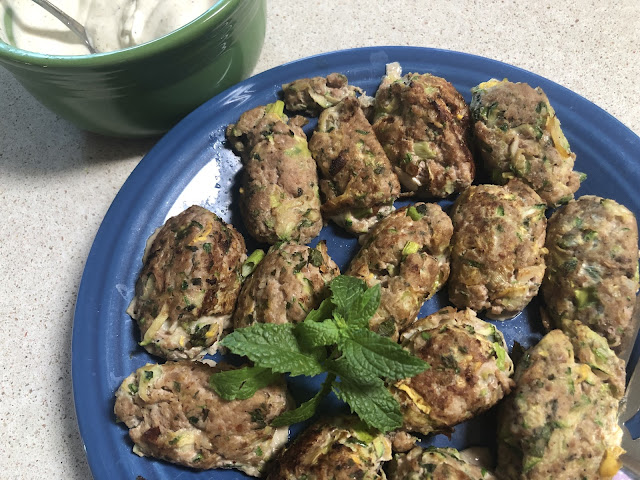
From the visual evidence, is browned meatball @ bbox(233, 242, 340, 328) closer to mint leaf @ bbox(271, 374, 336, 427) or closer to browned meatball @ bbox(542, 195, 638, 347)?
mint leaf @ bbox(271, 374, 336, 427)

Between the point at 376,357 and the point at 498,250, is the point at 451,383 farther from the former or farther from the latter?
the point at 498,250

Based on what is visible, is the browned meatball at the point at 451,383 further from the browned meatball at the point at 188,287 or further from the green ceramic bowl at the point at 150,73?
the green ceramic bowl at the point at 150,73

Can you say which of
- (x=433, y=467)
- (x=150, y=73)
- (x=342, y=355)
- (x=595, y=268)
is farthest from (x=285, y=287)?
(x=595, y=268)

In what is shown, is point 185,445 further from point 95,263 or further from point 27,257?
point 27,257

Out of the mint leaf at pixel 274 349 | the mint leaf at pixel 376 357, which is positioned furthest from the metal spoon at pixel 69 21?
the mint leaf at pixel 376 357

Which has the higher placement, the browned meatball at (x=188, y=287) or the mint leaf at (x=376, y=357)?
the mint leaf at (x=376, y=357)

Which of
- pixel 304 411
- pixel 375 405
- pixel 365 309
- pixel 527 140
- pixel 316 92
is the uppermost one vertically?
pixel 527 140
